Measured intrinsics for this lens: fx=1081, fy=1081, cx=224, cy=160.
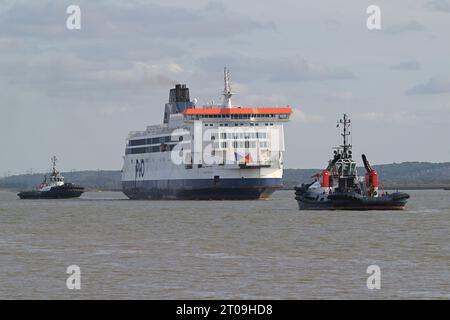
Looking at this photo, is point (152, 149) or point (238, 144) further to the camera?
point (152, 149)

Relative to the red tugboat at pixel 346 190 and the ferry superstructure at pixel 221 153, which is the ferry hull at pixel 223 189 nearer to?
the ferry superstructure at pixel 221 153

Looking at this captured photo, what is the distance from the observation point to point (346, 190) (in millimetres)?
88125

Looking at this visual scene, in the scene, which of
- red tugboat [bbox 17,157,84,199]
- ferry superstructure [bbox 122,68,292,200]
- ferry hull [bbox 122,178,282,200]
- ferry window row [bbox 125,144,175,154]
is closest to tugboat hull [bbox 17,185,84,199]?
red tugboat [bbox 17,157,84,199]

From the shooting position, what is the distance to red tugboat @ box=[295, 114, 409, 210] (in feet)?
282

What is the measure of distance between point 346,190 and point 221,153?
4180 centimetres

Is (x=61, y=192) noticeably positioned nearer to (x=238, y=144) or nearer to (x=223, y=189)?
(x=238, y=144)

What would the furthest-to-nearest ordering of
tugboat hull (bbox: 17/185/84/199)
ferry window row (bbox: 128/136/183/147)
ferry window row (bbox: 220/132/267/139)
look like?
tugboat hull (bbox: 17/185/84/199)
ferry window row (bbox: 128/136/183/147)
ferry window row (bbox: 220/132/267/139)

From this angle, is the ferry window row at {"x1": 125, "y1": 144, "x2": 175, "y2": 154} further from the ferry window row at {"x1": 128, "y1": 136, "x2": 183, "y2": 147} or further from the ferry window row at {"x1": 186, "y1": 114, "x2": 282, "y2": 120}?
the ferry window row at {"x1": 186, "y1": 114, "x2": 282, "y2": 120}

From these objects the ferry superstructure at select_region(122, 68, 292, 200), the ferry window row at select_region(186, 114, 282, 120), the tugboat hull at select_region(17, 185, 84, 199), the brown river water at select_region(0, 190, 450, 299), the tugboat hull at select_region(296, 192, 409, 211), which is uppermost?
the ferry window row at select_region(186, 114, 282, 120)

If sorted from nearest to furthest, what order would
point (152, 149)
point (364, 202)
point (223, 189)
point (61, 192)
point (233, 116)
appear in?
point (364, 202) → point (223, 189) → point (233, 116) → point (152, 149) → point (61, 192)

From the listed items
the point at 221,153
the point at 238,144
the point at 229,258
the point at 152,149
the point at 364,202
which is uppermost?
the point at 152,149

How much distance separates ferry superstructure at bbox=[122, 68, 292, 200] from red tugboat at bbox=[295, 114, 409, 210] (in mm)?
33242

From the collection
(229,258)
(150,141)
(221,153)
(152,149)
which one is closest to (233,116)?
(221,153)
